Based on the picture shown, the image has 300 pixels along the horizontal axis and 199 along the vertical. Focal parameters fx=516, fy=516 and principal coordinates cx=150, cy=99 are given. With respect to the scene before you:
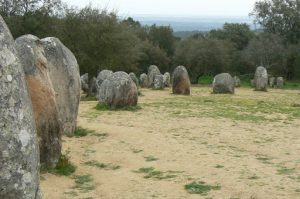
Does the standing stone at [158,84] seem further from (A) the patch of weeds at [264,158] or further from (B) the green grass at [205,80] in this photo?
(A) the patch of weeds at [264,158]

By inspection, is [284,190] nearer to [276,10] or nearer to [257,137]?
[257,137]

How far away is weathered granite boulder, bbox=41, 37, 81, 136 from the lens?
1293 cm

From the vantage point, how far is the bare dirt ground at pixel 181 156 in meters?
8.57

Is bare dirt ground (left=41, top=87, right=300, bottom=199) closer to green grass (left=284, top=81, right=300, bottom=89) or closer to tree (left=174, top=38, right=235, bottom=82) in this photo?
green grass (left=284, top=81, right=300, bottom=89)

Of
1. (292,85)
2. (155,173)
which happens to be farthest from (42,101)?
(292,85)

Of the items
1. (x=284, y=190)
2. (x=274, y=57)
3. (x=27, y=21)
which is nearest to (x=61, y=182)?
(x=284, y=190)

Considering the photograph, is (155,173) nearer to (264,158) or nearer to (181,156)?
(181,156)

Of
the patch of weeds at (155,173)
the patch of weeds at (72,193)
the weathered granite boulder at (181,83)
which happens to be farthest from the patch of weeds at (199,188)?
the weathered granite boulder at (181,83)

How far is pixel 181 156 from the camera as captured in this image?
1127 cm

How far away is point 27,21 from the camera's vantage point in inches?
1244

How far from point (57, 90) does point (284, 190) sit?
659 cm

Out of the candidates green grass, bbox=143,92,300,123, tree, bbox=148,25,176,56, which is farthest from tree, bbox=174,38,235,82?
green grass, bbox=143,92,300,123

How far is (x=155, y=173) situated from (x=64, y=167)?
1.77 m

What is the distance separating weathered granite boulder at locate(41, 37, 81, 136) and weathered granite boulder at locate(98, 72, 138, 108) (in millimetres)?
6060
